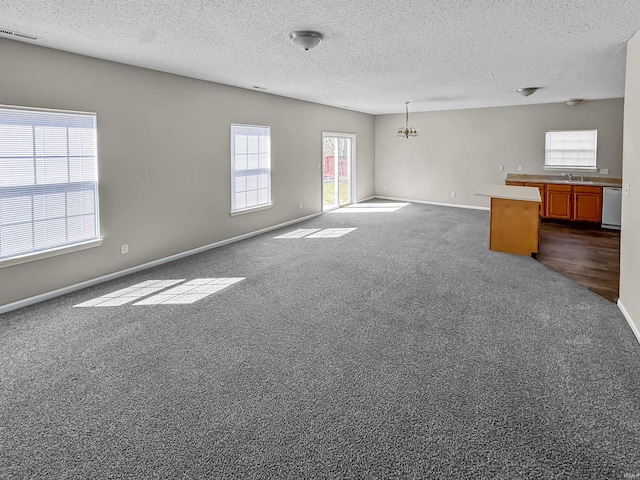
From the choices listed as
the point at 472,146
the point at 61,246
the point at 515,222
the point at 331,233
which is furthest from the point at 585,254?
the point at 61,246

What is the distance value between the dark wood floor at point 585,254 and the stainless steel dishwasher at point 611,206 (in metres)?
0.21

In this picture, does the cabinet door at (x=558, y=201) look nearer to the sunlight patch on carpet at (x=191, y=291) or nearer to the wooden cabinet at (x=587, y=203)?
the wooden cabinet at (x=587, y=203)

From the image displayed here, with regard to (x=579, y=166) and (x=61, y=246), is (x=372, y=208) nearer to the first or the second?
(x=579, y=166)

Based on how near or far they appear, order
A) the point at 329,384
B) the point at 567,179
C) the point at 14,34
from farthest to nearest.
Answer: the point at 567,179 → the point at 14,34 → the point at 329,384

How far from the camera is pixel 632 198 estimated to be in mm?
3416

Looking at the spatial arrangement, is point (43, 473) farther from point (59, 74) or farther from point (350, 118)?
point (350, 118)

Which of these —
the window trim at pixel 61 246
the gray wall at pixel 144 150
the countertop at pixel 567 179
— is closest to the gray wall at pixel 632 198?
the countertop at pixel 567 179

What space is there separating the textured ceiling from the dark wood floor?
2.49 m

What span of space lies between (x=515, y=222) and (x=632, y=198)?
228 centimetres

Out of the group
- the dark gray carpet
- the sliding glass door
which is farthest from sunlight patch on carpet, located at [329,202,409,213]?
the dark gray carpet

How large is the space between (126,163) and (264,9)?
276cm

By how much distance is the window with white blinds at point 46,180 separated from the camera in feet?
12.3

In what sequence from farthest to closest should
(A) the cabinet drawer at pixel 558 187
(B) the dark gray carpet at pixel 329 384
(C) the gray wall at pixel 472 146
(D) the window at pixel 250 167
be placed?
(C) the gray wall at pixel 472 146
(A) the cabinet drawer at pixel 558 187
(D) the window at pixel 250 167
(B) the dark gray carpet at pixel 329 384

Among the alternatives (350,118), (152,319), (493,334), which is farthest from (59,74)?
(350,118)
